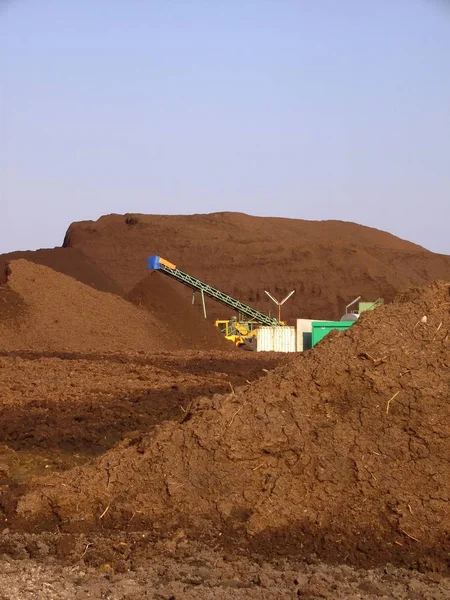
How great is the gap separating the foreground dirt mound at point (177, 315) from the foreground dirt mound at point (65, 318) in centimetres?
79

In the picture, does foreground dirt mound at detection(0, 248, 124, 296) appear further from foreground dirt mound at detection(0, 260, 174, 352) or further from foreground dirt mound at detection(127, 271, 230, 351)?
foreground dirt mound at detection(0, 260, 174, 352)

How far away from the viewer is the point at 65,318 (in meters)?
31.8

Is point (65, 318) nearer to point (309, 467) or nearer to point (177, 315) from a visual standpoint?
point (177, 315)

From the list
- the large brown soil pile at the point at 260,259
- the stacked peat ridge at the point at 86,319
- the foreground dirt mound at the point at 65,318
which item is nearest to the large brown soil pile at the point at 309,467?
the stacked peat ridge at the point at 86,319

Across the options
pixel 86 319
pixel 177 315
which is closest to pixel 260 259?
pixel 177 315

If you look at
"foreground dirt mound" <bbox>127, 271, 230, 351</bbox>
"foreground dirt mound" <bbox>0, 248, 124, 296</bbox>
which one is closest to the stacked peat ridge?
"foreground dirt mound" <bbox>127, 271, 230, 351</bbox>

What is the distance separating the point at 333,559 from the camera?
22.7 ft

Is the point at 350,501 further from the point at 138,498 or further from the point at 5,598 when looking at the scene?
the point at 5,598

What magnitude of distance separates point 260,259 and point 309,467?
57620mm

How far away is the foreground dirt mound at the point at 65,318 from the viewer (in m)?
29.9

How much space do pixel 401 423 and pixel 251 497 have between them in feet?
5.06

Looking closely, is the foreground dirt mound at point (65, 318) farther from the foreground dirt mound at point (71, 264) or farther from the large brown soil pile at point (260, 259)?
the large brown soil pile at point (260, 259)

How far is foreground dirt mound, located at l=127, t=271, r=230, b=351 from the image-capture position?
114ft

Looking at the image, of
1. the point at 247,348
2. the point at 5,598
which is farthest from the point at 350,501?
the point at 247,348
